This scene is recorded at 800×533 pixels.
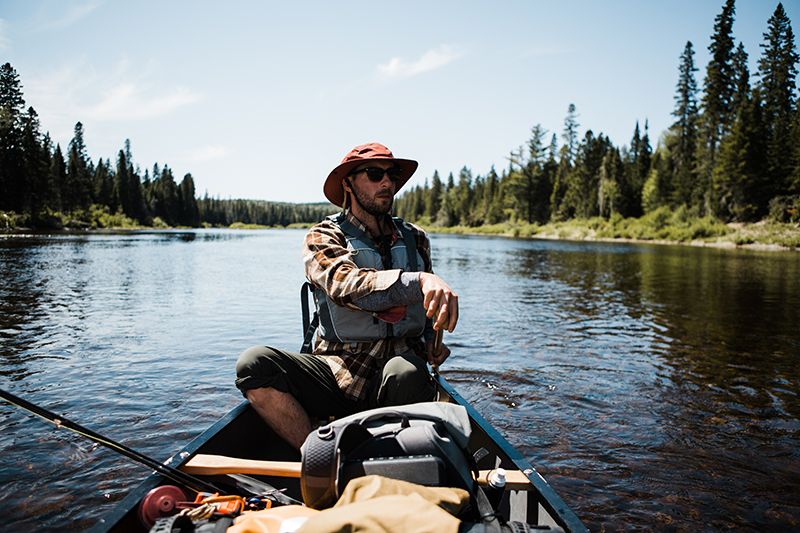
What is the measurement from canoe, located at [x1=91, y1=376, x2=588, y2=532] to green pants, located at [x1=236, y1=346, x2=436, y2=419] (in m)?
0.35

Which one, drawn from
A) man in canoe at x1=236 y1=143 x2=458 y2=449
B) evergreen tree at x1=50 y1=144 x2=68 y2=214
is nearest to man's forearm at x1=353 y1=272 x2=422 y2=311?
man in canoe at x1=236 y1=143 x2=458 y2=449

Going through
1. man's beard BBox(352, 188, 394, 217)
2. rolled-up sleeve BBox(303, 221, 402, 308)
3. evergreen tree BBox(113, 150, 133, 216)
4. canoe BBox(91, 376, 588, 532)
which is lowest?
canoe BBox(91, 376, 588, 532)

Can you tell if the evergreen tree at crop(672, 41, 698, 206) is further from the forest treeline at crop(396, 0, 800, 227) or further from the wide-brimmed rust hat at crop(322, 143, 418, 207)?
the wide-brimmed rust hat at crop(322, 143, 418, 207)

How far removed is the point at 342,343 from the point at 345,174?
3.78ft

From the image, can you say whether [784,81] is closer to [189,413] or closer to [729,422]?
[729,422]

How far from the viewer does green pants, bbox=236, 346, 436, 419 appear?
3.17 m

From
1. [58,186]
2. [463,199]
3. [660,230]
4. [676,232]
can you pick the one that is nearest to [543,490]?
[676,232]

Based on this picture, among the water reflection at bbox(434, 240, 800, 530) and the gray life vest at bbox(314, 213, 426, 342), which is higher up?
the gray life vest at bbox(314, 213, 426, 342)

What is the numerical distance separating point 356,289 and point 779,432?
578 cm

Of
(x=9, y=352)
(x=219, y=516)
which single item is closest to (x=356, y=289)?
(x=219, y=516)

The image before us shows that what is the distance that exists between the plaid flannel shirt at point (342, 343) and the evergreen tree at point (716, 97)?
212ft

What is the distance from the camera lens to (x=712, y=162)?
60406mm

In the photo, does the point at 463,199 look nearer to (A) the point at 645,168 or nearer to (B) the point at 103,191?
(A) the point at 645,168

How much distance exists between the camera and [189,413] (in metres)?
6.45
